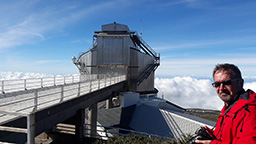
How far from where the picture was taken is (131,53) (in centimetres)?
2461

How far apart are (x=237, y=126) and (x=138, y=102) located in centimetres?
1990

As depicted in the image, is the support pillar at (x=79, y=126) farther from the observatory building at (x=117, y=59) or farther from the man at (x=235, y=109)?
the observatory building at (x=117, y=59)

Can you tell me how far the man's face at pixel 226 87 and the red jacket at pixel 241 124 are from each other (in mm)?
183

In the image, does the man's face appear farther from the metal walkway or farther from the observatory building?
the observatory building

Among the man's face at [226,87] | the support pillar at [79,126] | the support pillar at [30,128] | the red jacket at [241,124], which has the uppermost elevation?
the man's face at [226,87]

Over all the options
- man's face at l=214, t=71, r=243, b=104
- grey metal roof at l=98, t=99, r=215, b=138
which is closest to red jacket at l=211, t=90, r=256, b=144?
man's face at l=214, t=71, r=243, b=104

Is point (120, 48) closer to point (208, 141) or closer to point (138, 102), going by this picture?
point (138, 102)

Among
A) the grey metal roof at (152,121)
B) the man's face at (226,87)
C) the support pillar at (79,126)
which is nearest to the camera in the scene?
the man's face at (226,87)

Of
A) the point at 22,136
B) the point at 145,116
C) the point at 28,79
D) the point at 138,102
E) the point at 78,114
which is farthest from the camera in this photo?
the point at 138,102

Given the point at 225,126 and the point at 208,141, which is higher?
the point at 225,126

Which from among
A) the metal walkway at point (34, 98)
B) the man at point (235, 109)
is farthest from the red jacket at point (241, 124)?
the metal walkway at point (34, 98)

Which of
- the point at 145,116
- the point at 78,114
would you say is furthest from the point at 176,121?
the point at 78,114

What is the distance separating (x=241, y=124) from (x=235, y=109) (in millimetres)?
169

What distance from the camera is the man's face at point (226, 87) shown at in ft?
6.49
